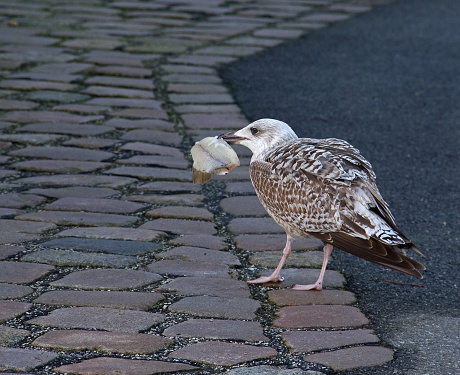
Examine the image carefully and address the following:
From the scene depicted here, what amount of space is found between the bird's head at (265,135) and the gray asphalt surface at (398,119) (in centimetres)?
75

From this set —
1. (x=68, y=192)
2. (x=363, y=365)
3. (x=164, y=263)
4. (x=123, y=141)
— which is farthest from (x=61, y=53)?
(x=363, y=365)

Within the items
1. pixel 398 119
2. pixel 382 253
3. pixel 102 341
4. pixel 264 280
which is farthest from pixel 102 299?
pixel 398 119

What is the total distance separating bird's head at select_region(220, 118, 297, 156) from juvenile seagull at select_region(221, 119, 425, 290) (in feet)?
0.55

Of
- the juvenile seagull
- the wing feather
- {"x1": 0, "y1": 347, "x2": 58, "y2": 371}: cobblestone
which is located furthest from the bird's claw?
{"x1": 0, "y1": 347, "x2": 58, "y2": 371}: cobblestone

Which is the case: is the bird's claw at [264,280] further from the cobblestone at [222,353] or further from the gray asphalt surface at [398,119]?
the cobblestone at [222,353]

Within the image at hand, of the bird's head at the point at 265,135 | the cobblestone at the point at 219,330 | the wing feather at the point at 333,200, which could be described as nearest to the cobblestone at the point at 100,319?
the cobblestone at the point at 219,330

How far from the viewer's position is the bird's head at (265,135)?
169 inches

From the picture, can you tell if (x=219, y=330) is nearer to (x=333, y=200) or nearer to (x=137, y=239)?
(x=333, y=200)

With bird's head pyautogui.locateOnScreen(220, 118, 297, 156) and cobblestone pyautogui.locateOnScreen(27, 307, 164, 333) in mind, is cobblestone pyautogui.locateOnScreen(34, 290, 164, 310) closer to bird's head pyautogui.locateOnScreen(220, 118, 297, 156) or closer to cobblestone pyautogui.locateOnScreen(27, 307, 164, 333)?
cobblestone pyautogui.locateOnScreen(27, 307, 164, 333)

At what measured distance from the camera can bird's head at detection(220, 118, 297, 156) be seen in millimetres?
4297

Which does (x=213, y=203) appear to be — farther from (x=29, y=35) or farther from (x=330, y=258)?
(x=29, y=35)

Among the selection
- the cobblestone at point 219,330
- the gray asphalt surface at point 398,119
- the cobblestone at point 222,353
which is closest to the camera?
the cobblestone at point 222,353

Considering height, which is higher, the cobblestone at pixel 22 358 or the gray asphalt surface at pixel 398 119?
the cobblestone at pixel 22 358

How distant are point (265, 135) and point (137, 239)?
36.4 inches
